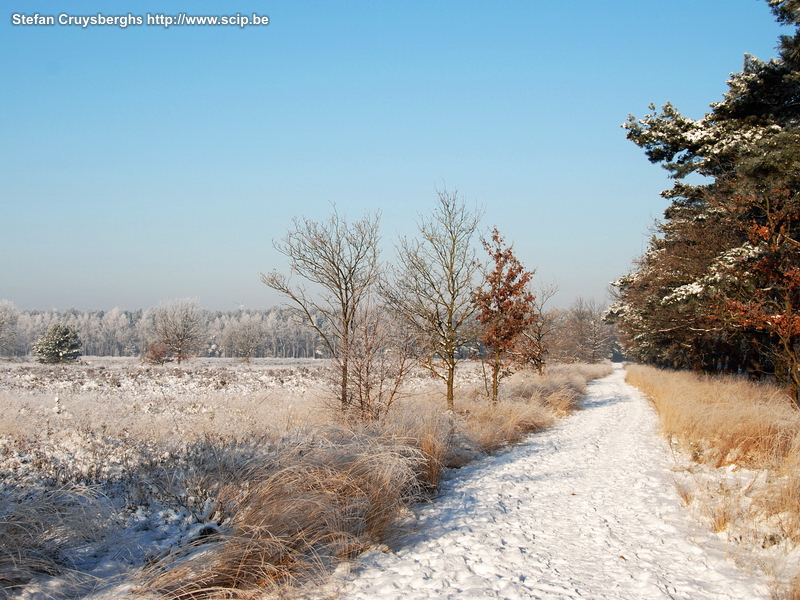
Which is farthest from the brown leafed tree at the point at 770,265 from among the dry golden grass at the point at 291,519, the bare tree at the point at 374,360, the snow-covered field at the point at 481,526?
the dry golden grass at the point at 291,519

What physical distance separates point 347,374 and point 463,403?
17.7 feet

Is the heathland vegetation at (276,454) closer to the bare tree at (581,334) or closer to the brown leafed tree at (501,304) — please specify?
the brown leafed tree at (501,304)

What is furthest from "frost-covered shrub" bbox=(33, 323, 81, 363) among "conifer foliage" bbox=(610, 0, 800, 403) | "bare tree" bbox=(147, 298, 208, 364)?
"conifer foliage" bbox=(610, 0, 800, 403)

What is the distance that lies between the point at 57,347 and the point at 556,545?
55817mm

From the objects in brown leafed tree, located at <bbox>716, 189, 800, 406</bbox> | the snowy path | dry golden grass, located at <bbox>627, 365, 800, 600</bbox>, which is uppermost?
brown leafed tree, located at <bbox>716, 189, 800, 406</bbox>

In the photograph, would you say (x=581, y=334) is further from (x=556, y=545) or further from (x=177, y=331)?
(x=556, y=545)

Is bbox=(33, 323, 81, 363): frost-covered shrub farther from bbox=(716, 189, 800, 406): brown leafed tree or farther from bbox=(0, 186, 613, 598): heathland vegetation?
bbox=(716, 189, 800, 406): brown leafed tree

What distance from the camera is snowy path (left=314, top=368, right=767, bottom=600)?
3.61 metres

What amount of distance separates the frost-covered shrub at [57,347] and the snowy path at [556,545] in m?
52.3

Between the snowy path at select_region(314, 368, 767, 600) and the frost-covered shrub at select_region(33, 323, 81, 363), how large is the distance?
52.3 meters

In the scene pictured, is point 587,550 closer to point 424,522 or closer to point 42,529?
point 424,522

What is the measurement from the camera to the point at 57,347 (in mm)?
47375

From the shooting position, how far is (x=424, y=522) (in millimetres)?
5109

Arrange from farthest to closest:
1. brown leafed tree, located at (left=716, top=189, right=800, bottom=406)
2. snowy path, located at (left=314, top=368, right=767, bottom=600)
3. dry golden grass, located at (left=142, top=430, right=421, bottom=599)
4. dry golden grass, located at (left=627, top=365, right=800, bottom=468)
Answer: brown leafed tree, located at (left=716, top=189, right=800, bottom=406) → dry golden grass, located at (left=627, top=365, right=800, bottom=468) → snowy path, located at (left=314, top=368, right=767, bottom=600) → dry golden grass, located at (left=142, top=430, right=421, bottom=599)
